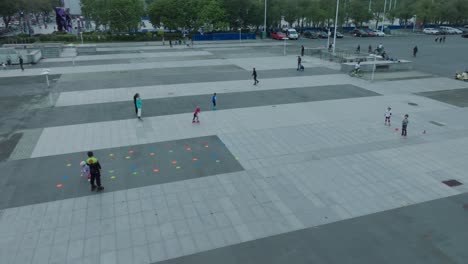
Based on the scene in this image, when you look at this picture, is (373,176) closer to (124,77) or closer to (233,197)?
(233,197)

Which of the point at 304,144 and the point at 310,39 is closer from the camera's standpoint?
the point at 304,144

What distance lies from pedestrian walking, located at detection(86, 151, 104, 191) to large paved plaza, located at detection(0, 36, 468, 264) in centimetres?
35

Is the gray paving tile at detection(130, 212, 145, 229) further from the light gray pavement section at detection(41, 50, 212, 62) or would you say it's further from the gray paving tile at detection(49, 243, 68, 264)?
the light gray pavement section at detection(41, 50, 212, 62)

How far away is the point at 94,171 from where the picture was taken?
11.3 metres

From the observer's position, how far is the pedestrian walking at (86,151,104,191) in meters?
11.1

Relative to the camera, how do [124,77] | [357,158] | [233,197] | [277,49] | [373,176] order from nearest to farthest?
[233,197] → [373,176] → [357,158] → [124,77] → [277,49]

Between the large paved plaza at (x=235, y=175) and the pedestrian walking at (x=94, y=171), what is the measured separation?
35 centimetres

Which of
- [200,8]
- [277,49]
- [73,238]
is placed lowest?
[73,238]

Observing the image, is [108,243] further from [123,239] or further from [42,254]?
[42,254]

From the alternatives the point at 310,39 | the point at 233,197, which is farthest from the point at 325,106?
the point at 310,39

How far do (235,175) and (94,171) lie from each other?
4.95 m

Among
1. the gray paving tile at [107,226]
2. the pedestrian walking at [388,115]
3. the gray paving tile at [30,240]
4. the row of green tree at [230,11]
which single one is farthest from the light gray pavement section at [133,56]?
the gray paving tile at [107,226]

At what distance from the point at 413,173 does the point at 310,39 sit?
5432cm

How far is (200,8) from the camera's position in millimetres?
61156
